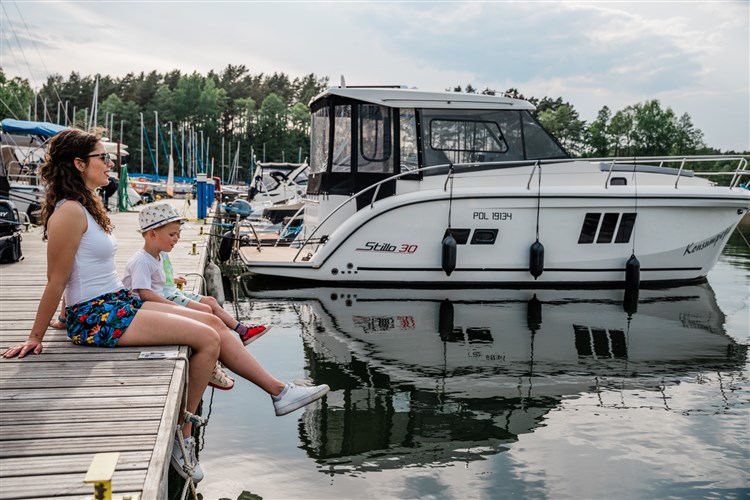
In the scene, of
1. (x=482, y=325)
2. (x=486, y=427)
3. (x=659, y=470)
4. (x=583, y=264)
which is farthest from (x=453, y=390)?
(x=583, y=264)

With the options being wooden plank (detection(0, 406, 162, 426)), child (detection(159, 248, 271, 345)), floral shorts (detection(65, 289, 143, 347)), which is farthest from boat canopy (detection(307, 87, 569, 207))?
wooden plank (detection(0, 406, 162, 426))

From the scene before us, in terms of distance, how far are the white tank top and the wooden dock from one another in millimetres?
415

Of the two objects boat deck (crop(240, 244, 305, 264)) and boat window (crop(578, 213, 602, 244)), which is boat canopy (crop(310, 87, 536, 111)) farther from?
boat deck (crop(240, 244, 305, 264))

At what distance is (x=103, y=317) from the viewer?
4.22 m

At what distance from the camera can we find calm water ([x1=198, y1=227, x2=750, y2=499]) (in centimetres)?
462

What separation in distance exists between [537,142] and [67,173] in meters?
9.09

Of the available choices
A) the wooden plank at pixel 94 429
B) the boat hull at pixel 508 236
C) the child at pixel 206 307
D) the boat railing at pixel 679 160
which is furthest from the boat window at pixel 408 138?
the wooden plank at pixel 94 429

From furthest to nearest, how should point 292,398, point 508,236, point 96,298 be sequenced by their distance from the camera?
point 508,236
point 292,398
point 96,298

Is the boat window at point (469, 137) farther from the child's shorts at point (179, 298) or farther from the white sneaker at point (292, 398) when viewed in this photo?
the white sneaker at point (292, 398)

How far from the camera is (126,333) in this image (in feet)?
14.1

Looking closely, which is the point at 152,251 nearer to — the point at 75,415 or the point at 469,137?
the point at 75,415

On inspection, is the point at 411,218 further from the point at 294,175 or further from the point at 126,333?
the point at 294,175

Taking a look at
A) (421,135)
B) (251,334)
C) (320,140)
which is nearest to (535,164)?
(421,135)

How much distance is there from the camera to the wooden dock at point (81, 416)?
9.01ft
